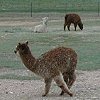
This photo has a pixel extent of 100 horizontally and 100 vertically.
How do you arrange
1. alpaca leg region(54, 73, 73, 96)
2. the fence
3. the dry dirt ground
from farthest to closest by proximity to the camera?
the fence < the dry dirt ground < alpaca leg region(54, 73, 73, 96)

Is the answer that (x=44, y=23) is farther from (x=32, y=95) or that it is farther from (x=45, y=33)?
(x=32, y=95)

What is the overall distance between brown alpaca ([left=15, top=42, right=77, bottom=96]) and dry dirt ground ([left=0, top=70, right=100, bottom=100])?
284 mm

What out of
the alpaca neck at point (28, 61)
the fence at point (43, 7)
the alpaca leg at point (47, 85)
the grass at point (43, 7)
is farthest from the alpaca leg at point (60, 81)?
the grass at point (43, 7)

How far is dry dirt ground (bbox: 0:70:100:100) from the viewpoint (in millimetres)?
11070

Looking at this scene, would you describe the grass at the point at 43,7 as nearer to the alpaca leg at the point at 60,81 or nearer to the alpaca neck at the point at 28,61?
the alpaca neck at the point at 28,61

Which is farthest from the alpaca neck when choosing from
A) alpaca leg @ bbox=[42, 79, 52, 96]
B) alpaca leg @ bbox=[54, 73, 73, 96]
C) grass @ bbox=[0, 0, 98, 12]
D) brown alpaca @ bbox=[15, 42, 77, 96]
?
grass @ bbox=[0, 0, 98, 12]

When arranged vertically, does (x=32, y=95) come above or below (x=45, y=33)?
above

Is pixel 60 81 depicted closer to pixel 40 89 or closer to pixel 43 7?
pixel 40 89

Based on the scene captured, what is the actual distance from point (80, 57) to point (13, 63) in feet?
9.06

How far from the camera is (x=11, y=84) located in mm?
13062

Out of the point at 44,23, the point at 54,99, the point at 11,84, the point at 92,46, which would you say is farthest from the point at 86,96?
the point at 44,23

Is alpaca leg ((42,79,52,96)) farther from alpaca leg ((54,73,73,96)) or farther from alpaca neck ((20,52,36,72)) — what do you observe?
alpaca neck ((20,52,36,72))

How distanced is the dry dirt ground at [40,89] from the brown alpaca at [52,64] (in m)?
0.28

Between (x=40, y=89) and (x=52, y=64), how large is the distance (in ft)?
5.14
